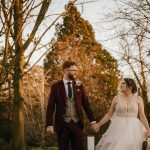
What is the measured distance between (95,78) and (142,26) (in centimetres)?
1786

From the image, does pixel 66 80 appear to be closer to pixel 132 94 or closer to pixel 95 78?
pixel 132 94

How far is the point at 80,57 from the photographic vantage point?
31.3 m

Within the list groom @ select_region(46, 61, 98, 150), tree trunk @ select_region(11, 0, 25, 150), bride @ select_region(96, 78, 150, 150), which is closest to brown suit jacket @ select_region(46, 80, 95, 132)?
groom @ select_region(46, 61, 98, 150)

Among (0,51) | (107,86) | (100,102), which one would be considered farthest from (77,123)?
(107,86)

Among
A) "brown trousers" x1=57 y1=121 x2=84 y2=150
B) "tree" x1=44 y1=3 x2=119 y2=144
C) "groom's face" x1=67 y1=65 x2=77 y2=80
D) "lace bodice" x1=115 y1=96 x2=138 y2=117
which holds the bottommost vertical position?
"brown trousers" x1=57 y1=121 x2=84 y2=150

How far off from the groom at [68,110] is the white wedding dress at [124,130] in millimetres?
821

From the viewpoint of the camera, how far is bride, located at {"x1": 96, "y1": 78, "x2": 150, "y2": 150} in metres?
6.71

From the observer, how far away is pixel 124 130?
6.82 metres

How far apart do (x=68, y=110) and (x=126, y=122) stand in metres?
1.28

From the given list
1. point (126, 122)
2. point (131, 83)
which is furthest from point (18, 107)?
point (131, 83)

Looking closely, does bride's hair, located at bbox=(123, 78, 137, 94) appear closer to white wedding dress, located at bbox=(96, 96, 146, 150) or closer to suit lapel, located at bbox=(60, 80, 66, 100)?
white wedding dress, located at bbox=(96, 96, 146, 150)

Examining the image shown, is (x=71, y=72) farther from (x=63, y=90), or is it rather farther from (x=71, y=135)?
(x=71, y=135)

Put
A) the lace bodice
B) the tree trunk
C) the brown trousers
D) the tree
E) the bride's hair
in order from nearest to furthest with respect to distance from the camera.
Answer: the brown trousers → the bride's hair → the lace bodice → the tree trunk → the tree

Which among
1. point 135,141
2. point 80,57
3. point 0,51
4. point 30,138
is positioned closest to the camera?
point 135,141
